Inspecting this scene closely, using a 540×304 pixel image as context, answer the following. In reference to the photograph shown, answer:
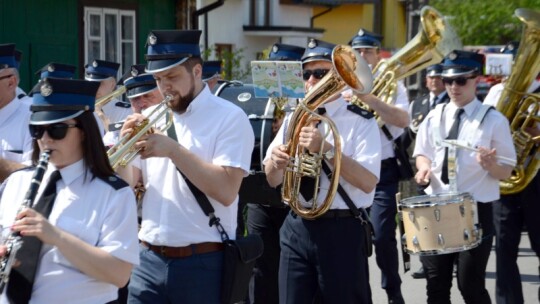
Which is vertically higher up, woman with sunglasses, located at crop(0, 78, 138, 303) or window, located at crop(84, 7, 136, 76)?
window, located at crop(84, 7, 136, 76)

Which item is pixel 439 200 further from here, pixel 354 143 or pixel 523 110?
pixel 523 110

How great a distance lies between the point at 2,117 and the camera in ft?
21.2

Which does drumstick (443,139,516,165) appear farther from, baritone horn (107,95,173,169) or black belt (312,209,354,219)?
baritone horn (107,95,173,169)

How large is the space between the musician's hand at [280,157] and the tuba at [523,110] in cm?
289

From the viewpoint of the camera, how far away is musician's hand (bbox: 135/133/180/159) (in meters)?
5.15

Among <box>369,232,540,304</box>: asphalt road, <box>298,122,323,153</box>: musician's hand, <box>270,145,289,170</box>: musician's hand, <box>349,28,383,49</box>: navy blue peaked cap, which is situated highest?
<box>349,28,383,49</box>: navy blue peaked cap

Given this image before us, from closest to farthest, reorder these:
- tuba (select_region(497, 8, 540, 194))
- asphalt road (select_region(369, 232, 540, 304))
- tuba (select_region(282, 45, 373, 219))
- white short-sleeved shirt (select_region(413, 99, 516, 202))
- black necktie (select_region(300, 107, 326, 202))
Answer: tuba (select_region(282, 45, 373, 219)) < black necktie (select_region(300, 107, 326, 202)) < white short-sleeved shirt (select_region(413, 99, 516, 202)) < tuba (select_region(497, 8, 540, 194)) < asphalt road (select_region(369, 232, 540, 304))

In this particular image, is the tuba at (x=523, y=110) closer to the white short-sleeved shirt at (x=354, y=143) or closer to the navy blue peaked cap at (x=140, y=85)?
the white short-sleeved shirt at (x=354, y=143)

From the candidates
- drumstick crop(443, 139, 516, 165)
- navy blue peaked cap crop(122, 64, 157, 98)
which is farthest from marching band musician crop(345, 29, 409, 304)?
navy blue peaked cap crop(122, 64, 157, 98)

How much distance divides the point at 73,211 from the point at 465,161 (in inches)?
157

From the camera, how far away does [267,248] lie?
766 centimetres

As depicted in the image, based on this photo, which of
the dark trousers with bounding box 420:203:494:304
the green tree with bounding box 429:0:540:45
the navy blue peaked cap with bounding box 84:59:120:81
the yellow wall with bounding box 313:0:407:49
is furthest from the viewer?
the yellow wall with bounding box 313:0:407:49

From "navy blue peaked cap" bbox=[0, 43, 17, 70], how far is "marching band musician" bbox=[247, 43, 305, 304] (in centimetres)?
185

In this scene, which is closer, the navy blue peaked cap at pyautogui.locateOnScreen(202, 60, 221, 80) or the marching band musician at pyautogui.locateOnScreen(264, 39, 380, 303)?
the marching band musician at pyautogui.locateOnScreen(264, 39, 380, 303)
